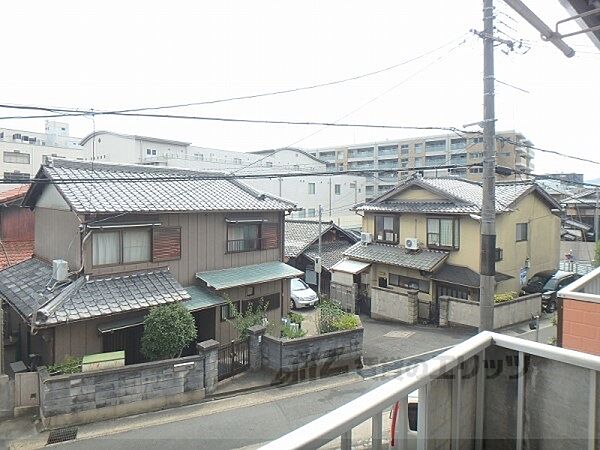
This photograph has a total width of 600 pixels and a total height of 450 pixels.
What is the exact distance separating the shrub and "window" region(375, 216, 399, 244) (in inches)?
403

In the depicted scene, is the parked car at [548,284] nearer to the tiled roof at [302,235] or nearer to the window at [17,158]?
the tiled roof at [302,235]

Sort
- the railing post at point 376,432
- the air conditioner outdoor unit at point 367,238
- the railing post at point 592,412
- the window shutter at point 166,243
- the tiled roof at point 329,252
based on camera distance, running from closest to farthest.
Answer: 1. the railing post at point 376,432
2. the railing post at point 592,412
3. the window shutter at point 166,243
4. the air conditioner outdoor unit at point 367,238
5. the tiled roof at point 329,252

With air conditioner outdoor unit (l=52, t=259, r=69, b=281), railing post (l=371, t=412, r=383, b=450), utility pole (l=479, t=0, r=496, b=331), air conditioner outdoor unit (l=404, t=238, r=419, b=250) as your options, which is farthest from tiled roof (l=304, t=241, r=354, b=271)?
railing post (l=371, t=412, r=383, b=450)

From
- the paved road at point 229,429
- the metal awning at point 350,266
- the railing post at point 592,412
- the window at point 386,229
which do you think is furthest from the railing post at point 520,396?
the window at point 386,229

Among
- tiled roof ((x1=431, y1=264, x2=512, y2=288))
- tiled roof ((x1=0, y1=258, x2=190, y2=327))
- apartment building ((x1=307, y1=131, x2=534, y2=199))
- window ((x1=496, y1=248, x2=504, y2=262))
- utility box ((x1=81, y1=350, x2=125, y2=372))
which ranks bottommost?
utility box ((x1=81, y1=350, x2=125, y2=372))

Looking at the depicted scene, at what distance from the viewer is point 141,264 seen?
42.9 ft

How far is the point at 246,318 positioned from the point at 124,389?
459cm

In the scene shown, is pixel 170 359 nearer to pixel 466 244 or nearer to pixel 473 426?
pixel 473 426

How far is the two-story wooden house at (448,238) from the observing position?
19531 millimetres

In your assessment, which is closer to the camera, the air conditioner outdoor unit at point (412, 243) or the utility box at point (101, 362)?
the utility box at point (101, 362)

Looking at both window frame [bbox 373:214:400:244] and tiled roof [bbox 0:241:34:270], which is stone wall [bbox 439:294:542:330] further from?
tiled roof [bbox 0:241:34:270]

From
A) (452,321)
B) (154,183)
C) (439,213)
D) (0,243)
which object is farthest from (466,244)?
(0,243)

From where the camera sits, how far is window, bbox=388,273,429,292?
67.5 ft

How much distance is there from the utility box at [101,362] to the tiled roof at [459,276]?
47.1ft
